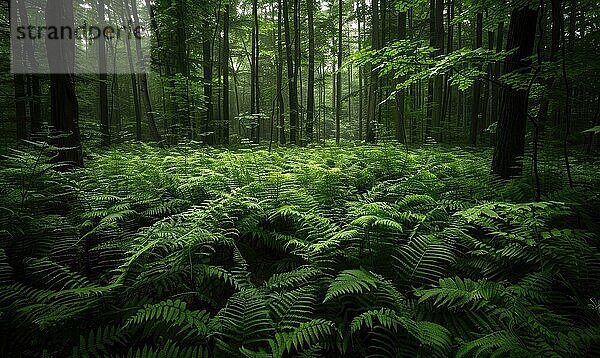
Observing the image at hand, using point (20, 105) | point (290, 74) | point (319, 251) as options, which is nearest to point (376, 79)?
point (290, 74)

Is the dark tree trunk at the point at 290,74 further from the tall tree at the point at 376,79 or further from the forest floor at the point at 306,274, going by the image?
the forest floor at the point at 306,274

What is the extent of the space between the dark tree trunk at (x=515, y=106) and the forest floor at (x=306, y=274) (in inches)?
19.0

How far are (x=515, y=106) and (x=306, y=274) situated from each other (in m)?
4.51

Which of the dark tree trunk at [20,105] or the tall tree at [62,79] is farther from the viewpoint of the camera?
the dark tree trunk at [20,105]

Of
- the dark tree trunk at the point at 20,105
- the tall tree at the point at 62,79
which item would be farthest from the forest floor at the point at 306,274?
the dark tree trunk at the point at 20,105

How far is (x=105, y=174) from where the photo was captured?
5.66 meters

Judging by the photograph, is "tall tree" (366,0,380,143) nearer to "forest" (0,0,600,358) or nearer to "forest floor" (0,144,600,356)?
"forest" (0,0,600,358)

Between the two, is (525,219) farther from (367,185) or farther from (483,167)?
(483,167)

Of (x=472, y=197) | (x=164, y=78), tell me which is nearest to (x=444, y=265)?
(x=472, y=197)

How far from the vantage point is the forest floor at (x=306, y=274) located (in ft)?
7.30

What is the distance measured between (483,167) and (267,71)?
26.8 metres

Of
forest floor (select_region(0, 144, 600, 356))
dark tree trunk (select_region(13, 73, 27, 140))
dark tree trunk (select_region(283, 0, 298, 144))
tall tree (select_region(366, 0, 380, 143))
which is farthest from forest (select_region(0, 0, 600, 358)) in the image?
dark tree trunk (select_region(13, 73, 27, 140))

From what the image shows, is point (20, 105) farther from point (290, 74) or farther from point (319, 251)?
point (319, 251)

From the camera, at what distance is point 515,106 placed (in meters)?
4.82
